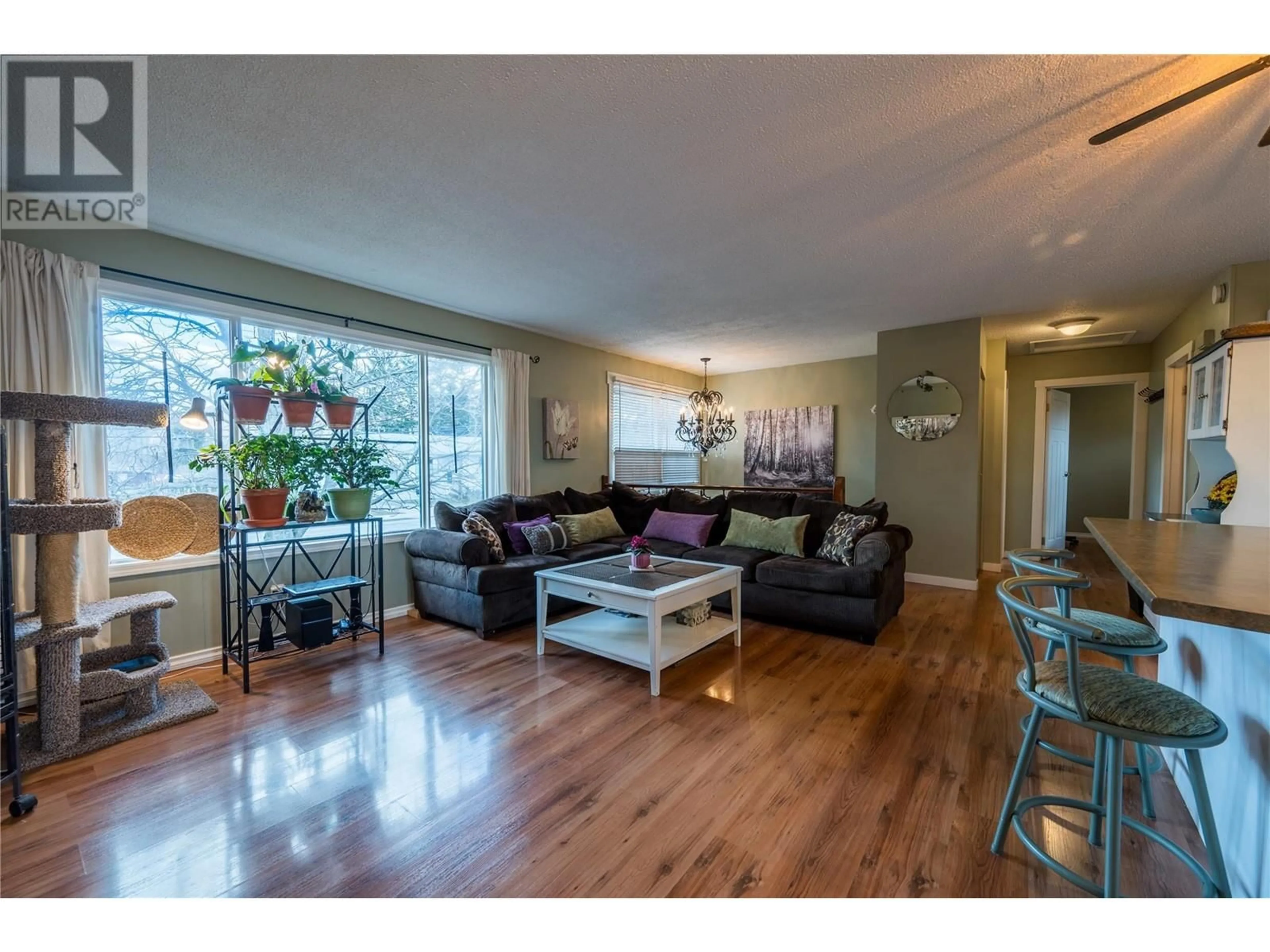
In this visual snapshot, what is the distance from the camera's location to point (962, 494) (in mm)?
4738

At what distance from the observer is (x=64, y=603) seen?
2.13 metres

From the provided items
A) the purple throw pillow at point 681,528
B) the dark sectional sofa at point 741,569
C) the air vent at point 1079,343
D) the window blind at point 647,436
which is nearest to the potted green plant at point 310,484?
the dark sectional sofa at point 741,569

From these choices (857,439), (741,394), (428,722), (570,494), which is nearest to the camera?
(428,722)

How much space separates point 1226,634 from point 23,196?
16.6ft

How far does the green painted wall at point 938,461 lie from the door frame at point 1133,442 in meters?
1.69

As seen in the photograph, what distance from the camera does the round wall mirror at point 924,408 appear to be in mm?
4734

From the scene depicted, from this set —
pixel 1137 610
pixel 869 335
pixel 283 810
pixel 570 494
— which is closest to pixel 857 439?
pixel 869 335

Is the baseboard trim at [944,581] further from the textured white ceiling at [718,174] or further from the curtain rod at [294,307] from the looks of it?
the curtain rod at [294,307]

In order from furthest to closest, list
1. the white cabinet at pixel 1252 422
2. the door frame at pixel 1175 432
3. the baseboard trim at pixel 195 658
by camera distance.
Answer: the door frame at pixel 1175 432, the baseboard trim at pixel 195 658, the white cabinet at pixel 1252 422

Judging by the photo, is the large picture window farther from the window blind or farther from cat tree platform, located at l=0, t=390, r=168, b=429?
the window blind

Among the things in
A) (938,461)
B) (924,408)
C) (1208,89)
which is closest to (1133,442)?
(938,461)

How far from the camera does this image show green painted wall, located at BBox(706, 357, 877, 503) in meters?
6.25

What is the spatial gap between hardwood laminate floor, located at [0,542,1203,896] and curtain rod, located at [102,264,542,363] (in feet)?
7.35
